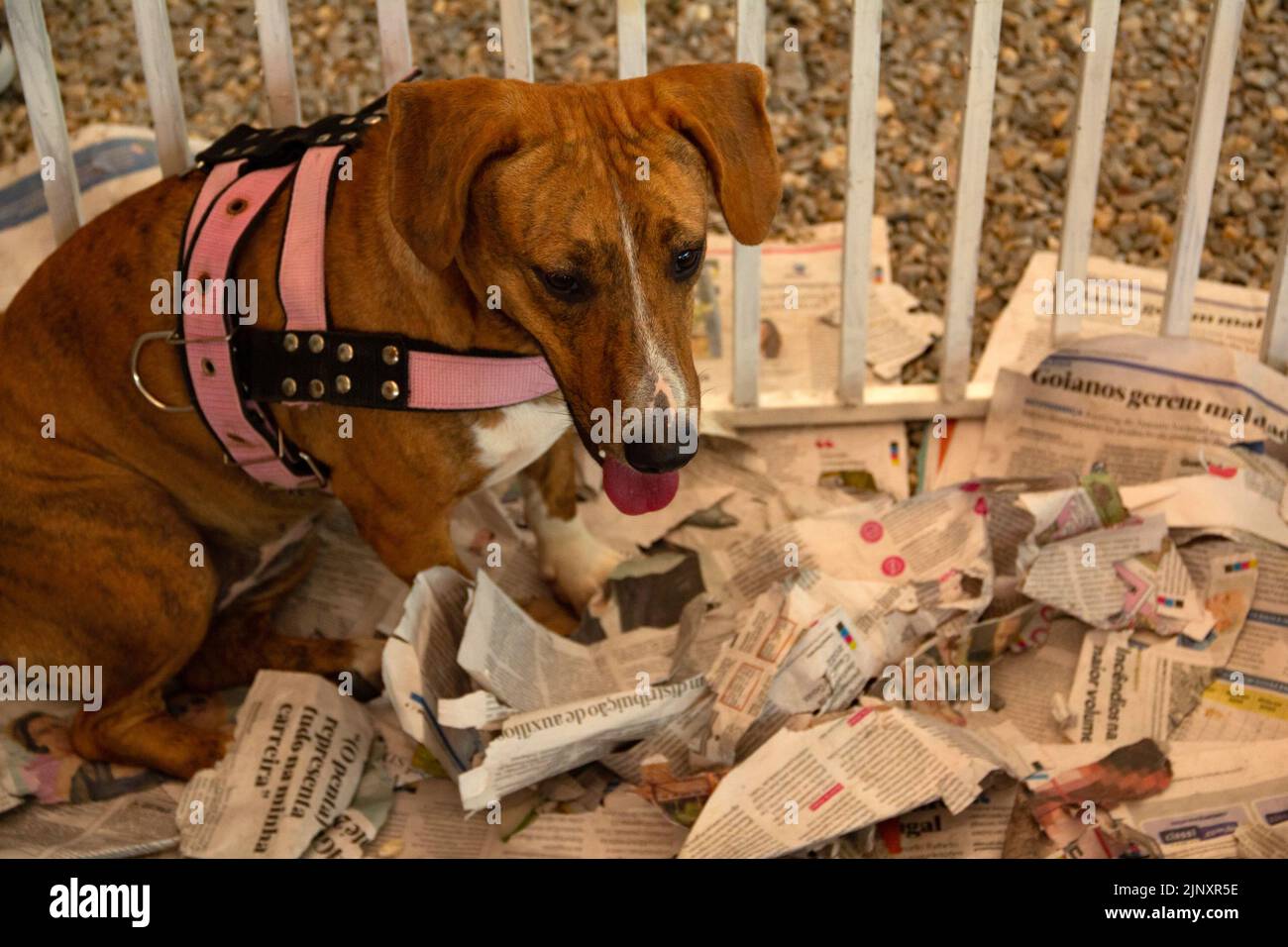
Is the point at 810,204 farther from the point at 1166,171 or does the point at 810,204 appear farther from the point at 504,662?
the point at 504,662

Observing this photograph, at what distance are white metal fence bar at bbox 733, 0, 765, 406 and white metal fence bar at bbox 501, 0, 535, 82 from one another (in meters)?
0.34

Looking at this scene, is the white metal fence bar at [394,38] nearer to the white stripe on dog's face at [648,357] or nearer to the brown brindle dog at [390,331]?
the brown brindle dog at [390,331]

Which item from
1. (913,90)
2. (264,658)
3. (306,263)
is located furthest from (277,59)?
(913,90)

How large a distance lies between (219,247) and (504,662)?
712mm

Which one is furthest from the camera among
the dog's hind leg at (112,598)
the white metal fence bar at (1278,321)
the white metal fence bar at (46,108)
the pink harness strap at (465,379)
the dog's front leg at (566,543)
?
the white metal fence bar at (1278,321)

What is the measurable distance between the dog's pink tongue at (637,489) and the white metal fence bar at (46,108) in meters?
1.10

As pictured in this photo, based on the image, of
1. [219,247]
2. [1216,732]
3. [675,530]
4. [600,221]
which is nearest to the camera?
[600,221]

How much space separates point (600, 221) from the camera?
58.1 inches

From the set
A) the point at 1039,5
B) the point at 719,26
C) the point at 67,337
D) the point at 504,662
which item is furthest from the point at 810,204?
the point at 67,337

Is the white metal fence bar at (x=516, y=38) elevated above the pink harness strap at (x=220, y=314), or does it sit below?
above

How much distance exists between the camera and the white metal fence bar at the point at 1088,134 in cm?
208

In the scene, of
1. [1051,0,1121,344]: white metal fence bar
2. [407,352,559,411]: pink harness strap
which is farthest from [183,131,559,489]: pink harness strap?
[1051,0,1121,344]: white metal fence bar

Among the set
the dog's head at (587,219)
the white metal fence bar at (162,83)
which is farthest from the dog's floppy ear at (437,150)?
the white metal fence bar at (162,83)

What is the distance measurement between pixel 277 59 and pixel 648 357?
97cm
